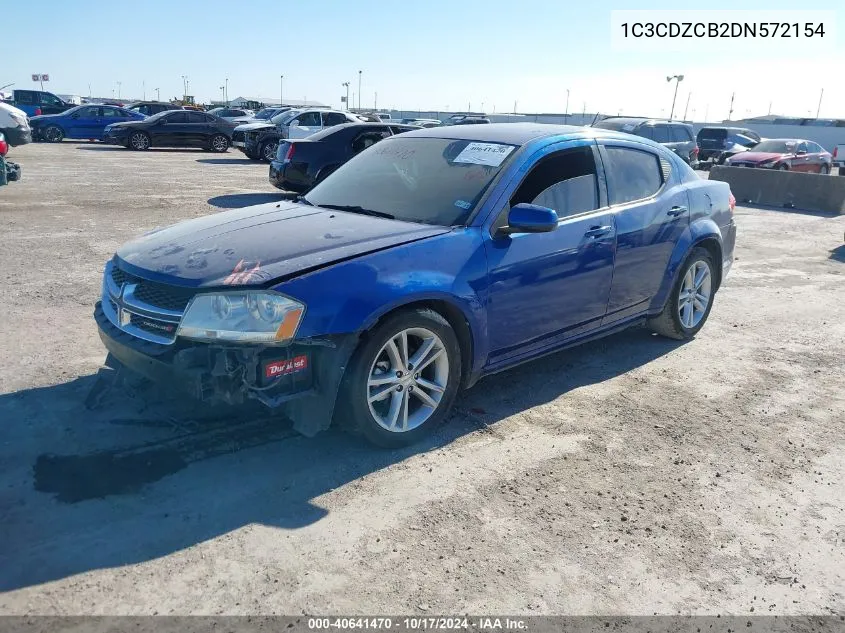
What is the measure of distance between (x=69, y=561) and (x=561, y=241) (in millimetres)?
3151

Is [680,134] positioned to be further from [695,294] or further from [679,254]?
[679,254]

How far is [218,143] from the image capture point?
1071 inches

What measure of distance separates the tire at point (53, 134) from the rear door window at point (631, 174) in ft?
91.0

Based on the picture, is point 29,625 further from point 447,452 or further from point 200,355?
point 447,452

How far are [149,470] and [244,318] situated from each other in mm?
885

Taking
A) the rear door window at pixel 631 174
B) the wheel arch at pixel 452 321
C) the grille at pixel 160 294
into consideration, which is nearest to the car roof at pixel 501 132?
the rear door window at pixel 631 174

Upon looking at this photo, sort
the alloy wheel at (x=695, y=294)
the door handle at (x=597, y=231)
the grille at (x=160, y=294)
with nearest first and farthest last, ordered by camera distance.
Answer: the grille at (x=160, y=294) → the door handle at (x=597, y=231) → the alloy wheel at (x=695, y=294)

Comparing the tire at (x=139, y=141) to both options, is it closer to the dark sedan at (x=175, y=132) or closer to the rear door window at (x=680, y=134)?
the dark sedan at (x=175, y=132)

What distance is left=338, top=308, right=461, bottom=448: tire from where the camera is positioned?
366 centimetres

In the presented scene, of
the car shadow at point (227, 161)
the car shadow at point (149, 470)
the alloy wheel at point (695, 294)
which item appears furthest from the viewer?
the car shadow at point (227, 161)

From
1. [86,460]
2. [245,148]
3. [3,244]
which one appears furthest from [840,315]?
[245,148]

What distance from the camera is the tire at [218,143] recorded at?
1066 inches

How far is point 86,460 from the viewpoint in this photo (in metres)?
3.60

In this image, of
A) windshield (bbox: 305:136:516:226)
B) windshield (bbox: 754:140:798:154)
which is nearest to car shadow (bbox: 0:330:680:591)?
windshield (bbox: 305:136:516:226)
